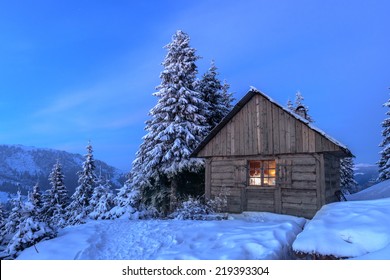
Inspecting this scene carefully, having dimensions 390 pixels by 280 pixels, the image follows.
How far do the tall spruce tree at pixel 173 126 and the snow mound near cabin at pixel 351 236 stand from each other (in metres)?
10.9

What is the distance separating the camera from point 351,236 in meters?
6.55

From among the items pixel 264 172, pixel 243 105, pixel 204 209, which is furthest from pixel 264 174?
pixel 243 105

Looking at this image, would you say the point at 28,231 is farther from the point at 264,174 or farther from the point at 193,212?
the point at 264,174

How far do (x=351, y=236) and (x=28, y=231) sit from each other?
8565 mm

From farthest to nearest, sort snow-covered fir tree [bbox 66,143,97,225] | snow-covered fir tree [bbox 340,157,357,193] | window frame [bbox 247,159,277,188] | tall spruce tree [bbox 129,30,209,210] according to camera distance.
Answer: snow-covered fir tree [bbox 340,157,357,193] → snow-covered fir tree [bbox 66,143,97,225] → tall spruce tree [bbox 129,30,209,210] → window frame [bbox 247,159,277,188]

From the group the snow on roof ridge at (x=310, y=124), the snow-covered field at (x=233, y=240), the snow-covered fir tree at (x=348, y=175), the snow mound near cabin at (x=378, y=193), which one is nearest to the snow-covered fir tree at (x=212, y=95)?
the snow on roof ridge at (x=310, y=124)

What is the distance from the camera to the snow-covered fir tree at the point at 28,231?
804 centimetres

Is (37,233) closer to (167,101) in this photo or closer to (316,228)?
(316,228)

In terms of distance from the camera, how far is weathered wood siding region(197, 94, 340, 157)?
1252cm

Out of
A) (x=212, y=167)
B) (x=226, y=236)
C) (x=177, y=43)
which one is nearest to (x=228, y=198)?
(x=212, y=167)

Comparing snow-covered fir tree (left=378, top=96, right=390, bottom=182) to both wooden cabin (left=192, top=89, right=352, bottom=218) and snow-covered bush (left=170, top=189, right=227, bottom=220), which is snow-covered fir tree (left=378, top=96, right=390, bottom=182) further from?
snow-covered bush (left=170, top=189, right=227, bottom=220)

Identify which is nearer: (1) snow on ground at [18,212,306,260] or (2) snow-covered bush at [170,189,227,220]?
(1) snow on ground at [18,212,306,260]

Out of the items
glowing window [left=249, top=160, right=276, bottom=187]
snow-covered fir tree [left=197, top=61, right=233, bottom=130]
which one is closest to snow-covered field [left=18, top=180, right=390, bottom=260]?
glowing window [left=249, top=160, right=276, bottom=187]
